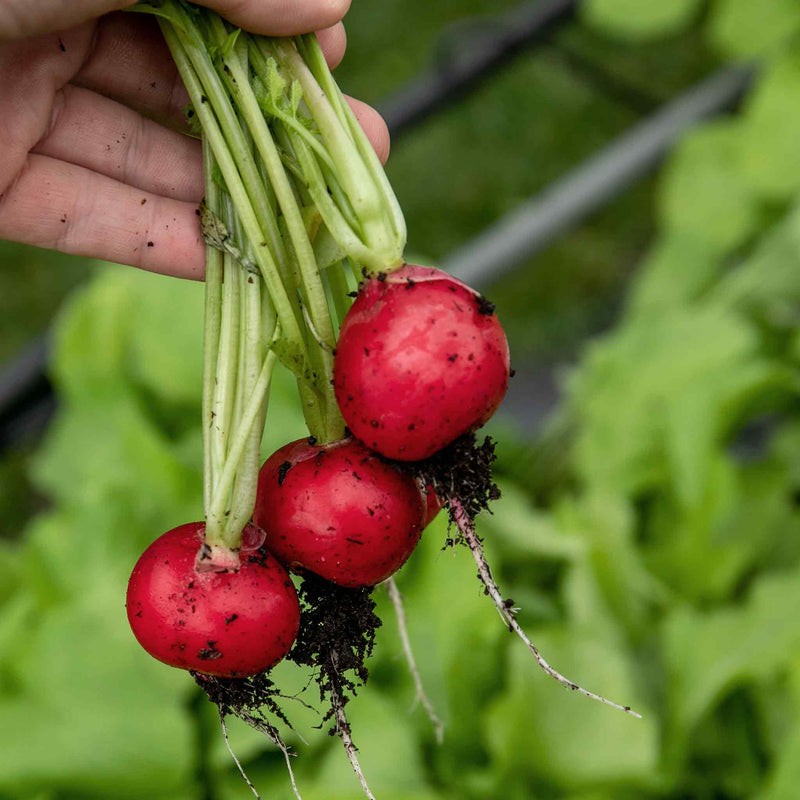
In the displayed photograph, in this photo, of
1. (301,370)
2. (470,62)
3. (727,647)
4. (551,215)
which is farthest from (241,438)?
(470,62)

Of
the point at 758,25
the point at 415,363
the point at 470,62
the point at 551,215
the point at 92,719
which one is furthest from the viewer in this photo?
the point at 470,62

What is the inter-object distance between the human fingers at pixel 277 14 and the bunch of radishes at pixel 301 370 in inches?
0.7

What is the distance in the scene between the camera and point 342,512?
1069 millimetres

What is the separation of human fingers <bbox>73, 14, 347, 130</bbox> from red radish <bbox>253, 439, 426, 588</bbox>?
56 centimetres

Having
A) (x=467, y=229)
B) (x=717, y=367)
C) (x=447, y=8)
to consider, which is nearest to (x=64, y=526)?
(x=717, y=367)

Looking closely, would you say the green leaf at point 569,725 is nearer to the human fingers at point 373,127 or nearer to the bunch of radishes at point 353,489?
the bunch of radishes at point 353,489

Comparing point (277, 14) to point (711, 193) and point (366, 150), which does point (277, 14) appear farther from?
point (711, 193)

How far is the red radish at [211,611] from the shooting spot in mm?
1058

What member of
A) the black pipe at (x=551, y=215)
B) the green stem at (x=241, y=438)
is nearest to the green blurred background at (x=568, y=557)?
the black pipe at (x=551, y=215)

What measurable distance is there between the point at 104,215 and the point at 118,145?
0.34ft

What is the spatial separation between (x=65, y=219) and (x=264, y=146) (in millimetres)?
419

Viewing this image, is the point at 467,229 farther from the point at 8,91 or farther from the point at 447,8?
the point at 8,91

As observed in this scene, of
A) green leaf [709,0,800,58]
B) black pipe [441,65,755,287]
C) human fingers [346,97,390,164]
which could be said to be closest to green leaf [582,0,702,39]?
green leaf [709,0,800,58]

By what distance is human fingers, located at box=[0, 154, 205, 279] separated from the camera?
130 cm
